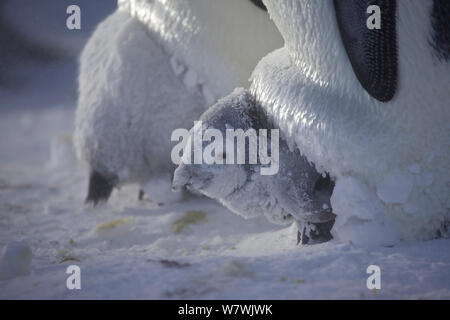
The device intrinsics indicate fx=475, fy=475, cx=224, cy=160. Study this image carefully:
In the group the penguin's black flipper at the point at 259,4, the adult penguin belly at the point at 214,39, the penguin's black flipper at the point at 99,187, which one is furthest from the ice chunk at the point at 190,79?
the penguin's black flipper at the point at 99,187

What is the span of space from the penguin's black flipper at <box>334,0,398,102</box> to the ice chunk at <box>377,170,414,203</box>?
0.12m

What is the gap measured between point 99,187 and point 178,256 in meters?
0.48

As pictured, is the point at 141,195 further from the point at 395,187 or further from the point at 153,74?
A: the point at 395,187

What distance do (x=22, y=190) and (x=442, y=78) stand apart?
4.05 ft

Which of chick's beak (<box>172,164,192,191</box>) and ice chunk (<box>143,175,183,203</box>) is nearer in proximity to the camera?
chick's beak (<box>172,164,192,191</box>)

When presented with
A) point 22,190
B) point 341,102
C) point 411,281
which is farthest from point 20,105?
point 411,281

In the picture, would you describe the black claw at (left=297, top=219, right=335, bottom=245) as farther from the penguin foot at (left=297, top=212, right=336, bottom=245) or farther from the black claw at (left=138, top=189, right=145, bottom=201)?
the black claw at (left=138, top=189, right=145, bottom=201)

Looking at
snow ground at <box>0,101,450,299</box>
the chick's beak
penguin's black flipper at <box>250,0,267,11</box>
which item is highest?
penguin's black flipper at <box>250,0,267,11</box>

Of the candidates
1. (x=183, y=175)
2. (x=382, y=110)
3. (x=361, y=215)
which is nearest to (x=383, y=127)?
(x=382, y=110)

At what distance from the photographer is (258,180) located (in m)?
0.78

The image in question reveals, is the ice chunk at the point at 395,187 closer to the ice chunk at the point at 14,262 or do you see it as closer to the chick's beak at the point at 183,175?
the chick's beak at the point at 183,175

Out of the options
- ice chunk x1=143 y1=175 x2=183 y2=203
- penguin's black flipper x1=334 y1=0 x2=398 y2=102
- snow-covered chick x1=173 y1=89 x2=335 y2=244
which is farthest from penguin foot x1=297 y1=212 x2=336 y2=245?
ice chunk x1=143 y1=175 x2=183 y2=203

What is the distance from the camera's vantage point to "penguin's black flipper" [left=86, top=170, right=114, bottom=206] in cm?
122
